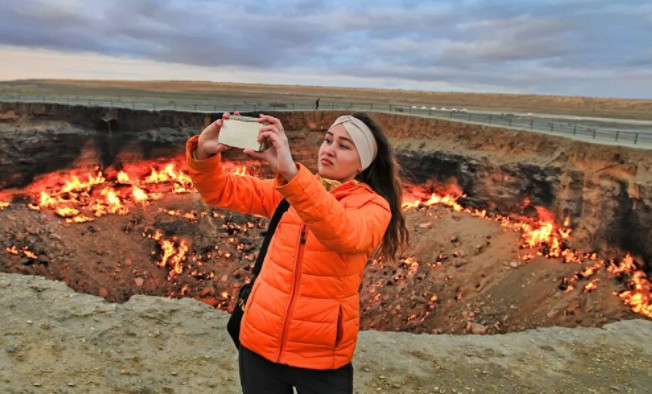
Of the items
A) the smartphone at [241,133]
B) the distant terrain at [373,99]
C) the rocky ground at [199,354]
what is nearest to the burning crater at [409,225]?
the rocky ground at [199,354]

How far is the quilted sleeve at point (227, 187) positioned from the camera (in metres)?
2.88

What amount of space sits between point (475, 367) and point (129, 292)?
550 inches

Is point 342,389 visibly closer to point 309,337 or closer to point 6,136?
point 309,337

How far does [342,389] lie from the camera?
9.09ft

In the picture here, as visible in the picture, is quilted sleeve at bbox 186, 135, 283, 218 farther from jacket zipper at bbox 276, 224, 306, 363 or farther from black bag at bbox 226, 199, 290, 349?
jacket zipper at bbox 276, 224, 306, 363

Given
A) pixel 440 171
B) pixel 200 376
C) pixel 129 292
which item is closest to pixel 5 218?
pixel 129 292

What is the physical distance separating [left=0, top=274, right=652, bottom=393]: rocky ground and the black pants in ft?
11.3

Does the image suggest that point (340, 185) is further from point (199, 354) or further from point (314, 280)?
point (199, 354)

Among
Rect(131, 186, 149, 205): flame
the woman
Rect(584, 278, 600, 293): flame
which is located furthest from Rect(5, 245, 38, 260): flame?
Rect(584, 278, 600, 293): flame

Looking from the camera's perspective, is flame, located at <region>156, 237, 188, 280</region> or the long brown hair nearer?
the long brown hair

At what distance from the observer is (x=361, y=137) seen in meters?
2.72

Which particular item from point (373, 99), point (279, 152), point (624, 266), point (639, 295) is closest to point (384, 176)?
point (279, 152)

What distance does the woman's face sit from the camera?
271cm

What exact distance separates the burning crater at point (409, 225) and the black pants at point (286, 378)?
453 inches
